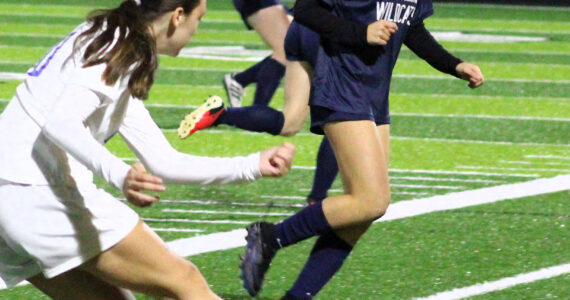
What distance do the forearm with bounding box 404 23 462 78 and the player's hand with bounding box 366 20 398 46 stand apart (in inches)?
20.1

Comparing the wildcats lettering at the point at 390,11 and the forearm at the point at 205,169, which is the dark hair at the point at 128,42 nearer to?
the forearm at the point at 205,169

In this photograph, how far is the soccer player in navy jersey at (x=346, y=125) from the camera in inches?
193

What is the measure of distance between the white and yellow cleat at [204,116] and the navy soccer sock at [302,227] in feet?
9.37

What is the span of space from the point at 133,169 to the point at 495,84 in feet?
35.2

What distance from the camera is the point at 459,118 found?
1138cm

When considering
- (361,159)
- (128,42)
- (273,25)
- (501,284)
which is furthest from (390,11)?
(273,25)

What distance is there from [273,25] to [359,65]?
16.7 ft

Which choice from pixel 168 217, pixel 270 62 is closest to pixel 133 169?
pixel 168 217

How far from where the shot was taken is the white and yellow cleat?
792cm

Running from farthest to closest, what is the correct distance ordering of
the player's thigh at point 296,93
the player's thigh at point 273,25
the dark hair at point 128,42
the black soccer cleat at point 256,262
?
the player's thigh at point 273,25
the player's thigh at point 296,93
the black soccer cleat at point 256,262
the dark hair at point 128,42

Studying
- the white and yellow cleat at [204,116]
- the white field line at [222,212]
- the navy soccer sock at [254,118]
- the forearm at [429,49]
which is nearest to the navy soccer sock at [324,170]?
the white field line at [222,212]

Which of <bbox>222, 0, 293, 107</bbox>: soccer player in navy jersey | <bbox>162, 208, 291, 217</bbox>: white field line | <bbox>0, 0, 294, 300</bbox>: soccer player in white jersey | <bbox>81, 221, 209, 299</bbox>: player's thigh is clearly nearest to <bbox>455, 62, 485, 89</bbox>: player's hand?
<bbox>0, 0, 294, 300</bbox>: soccer player in white jersey

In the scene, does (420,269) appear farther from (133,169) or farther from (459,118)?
(459,118)

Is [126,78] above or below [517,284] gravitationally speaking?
above
